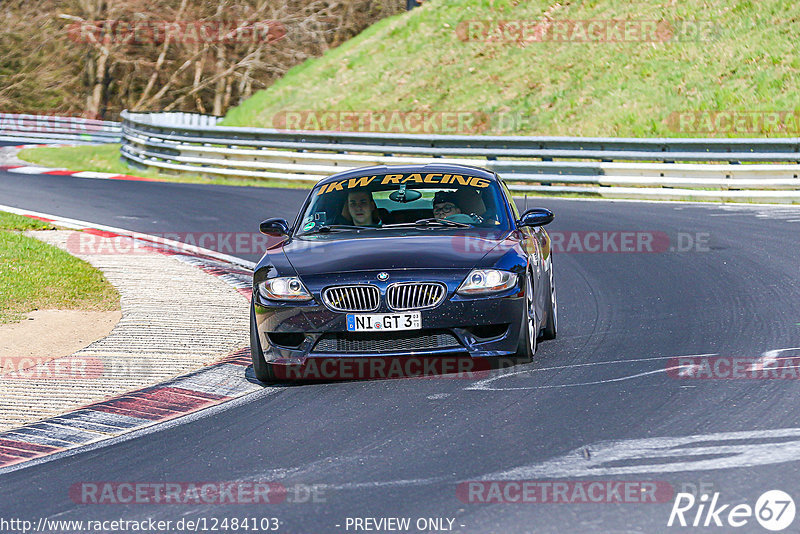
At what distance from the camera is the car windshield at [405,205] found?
364 inches

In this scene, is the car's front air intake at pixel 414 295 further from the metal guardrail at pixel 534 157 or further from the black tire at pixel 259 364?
the metal guardrail at pixel 534 157

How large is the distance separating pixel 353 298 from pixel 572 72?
2476 cm

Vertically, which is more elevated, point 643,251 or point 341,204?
point 341,204

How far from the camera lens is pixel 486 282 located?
7.99 meters

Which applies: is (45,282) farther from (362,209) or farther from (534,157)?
(534,157)

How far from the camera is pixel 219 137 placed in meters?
26.2

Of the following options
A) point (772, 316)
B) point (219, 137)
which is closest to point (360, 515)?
point (772, 316)

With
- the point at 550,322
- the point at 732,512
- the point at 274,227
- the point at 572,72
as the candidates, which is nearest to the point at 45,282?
the point at 274,227

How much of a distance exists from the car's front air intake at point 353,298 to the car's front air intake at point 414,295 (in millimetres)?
100

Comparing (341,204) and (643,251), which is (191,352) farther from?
(643,251)

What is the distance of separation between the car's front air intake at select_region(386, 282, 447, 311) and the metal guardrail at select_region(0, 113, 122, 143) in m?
38.4

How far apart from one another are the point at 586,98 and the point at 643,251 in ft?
52.3

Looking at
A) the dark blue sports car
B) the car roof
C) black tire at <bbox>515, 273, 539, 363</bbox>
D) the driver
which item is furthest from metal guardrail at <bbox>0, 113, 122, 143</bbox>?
black tire at <bbox>515, 273, 539, 363</bbox>

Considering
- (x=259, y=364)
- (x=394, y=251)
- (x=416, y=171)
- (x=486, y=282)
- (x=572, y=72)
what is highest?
(x=572, y=72)
